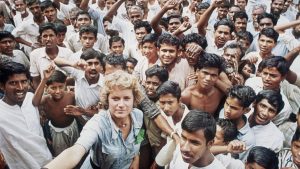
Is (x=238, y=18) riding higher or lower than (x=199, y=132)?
higher

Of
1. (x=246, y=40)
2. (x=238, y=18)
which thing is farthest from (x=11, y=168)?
(x=238, y=18)

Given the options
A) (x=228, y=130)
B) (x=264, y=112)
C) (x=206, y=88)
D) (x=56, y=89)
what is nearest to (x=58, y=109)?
(x=56, y=89)

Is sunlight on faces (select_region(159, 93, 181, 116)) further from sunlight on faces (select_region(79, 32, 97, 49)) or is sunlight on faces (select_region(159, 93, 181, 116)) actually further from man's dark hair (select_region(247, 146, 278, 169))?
sunlight on faces (select_region(79, 32, 97, 49))

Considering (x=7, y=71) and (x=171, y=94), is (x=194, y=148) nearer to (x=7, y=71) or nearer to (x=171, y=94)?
(x=171, y=94)

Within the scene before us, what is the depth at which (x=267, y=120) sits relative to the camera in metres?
3.47

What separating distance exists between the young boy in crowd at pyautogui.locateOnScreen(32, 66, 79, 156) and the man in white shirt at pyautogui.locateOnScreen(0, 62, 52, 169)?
53 centimetres

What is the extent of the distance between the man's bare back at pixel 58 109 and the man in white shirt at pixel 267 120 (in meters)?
1.86

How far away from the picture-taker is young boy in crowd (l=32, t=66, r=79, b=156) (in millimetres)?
3768

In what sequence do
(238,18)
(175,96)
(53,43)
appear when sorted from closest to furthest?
1. (175,96)
2. (53,43)
3. (238,18)

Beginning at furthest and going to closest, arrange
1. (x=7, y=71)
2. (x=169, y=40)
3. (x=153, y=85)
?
1. (x=169, y=40)
2. (x=153, y=85)
3. (x=7, y=71)

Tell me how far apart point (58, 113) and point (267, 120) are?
2078 mm

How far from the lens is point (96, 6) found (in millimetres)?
7316

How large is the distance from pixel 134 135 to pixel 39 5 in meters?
4.20

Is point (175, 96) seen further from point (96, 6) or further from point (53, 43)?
point (96, 6)
